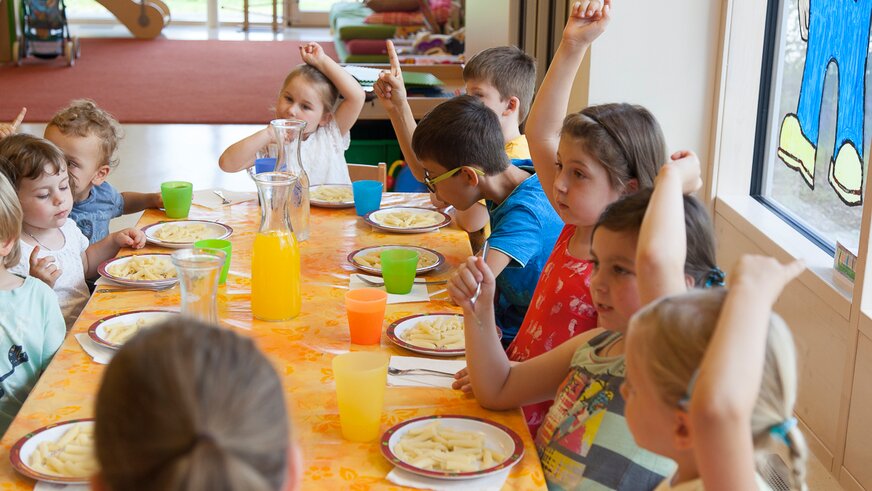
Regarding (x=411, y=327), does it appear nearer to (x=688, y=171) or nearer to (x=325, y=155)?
(x=688, y=171)

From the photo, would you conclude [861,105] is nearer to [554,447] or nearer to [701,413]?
[554,447]

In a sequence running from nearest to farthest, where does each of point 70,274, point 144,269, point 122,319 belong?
point 122,319 < point 144,269 < point 70,274

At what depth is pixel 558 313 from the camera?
1.79m

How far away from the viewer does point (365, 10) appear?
34.7 ft

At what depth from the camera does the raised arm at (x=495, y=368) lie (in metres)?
1.51

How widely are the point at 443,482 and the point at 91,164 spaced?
1.77 metres

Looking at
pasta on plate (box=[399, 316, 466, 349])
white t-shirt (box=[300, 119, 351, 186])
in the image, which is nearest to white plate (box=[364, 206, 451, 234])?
white t-shirt (box=[300, 119, 351, 186])

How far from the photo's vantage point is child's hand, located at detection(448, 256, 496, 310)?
1459mm

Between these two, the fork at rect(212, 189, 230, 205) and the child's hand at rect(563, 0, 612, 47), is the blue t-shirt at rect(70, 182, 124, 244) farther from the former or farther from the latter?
the child's hand at rect(563, 0, 612, 47)

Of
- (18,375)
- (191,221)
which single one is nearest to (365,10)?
(191,221)

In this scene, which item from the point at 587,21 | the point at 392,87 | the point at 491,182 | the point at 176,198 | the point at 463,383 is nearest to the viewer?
the point at 463,383

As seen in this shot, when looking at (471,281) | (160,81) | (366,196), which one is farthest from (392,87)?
(160,81)

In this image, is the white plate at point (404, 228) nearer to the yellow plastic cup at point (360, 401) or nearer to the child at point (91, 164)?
the child at point (91, 164)

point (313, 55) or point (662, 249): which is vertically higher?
point (313, 55)
